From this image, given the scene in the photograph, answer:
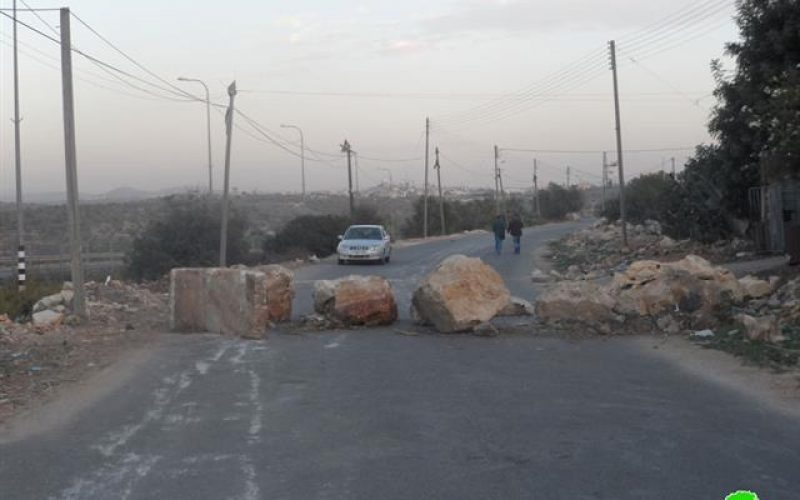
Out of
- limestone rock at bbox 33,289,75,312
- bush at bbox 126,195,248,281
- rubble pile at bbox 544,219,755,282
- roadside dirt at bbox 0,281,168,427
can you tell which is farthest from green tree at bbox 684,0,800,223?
bush at bbox 126,195,248,281

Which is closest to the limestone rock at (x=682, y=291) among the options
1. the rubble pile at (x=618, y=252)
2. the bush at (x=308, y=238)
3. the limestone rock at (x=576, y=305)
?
the limestone rock at (x=576, y=305)

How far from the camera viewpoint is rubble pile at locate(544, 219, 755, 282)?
28.5m

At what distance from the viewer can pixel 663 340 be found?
13953 millimetres

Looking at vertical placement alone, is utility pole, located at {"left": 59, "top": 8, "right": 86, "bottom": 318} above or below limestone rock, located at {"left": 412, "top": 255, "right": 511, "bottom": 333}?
above

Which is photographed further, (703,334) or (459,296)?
(459,296)

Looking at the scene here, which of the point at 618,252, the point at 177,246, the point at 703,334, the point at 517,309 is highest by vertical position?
the point at 177,246

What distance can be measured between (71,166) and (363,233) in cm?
2188

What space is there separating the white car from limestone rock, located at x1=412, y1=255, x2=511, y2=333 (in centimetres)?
2092

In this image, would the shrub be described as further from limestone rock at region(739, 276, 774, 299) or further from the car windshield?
limestone rock at region(739, 276, 774, 299)

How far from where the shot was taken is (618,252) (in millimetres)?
36500

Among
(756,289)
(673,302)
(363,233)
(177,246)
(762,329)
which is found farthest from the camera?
(177,246)

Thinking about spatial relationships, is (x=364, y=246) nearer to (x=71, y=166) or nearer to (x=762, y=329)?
(x=71, y=166)

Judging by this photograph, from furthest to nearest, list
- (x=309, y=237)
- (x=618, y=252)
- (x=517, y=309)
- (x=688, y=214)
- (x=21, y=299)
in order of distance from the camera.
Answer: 1. (x=309, y=237)
2. (x=618, y=252)
3. (x=688, y=214)
4. (x=21, y=299)
5. (x=517, y=309)

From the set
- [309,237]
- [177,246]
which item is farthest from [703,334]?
[309,237]
